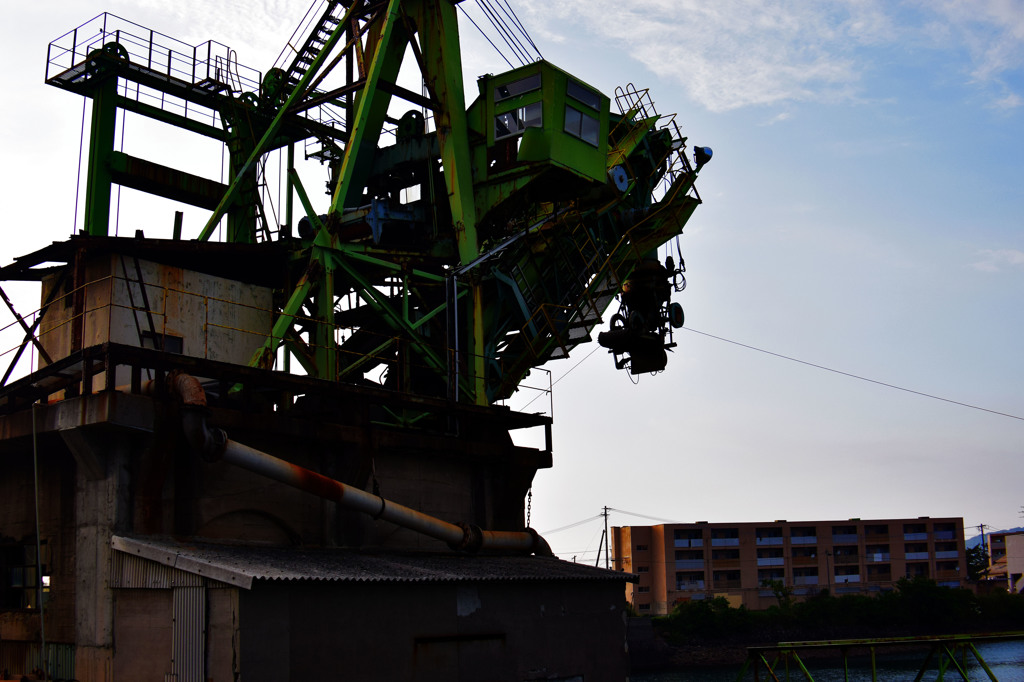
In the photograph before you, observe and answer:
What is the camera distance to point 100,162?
88.4 ft

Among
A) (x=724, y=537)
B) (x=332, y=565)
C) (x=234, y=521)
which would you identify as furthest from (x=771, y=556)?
(x=332, y=565)

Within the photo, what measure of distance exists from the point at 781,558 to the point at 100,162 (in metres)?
96.2

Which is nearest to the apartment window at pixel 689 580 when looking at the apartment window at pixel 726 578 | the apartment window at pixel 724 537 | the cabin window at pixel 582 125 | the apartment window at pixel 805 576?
the apartment window at pixel 726 578

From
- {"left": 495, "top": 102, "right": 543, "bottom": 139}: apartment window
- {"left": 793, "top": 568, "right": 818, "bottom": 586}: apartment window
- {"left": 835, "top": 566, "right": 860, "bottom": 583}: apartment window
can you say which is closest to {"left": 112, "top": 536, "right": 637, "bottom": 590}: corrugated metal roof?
→ {"left": 495, "top": 102, "right": 543, "bottom": 139}: apartment window

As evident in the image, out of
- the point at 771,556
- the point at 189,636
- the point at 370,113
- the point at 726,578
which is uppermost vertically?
the point at 370,113

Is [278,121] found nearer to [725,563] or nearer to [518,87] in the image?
[518,87]

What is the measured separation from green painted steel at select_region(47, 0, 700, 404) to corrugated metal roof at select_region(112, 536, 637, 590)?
5.19m

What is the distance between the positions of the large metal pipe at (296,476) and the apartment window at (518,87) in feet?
39.1

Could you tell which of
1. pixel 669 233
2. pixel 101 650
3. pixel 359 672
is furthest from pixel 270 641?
pixel 669 233

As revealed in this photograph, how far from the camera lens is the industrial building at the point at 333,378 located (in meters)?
18.3

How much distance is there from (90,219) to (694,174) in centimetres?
1865

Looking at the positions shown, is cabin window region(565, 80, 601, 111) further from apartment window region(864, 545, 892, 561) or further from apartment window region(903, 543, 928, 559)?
apartment window region(903, 543, 928, 559)

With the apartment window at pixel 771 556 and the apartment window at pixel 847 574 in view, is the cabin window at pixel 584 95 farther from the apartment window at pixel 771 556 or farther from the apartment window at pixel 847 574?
the apartment window at pixel 847 574

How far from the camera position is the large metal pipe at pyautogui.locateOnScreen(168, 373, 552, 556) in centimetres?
1855
